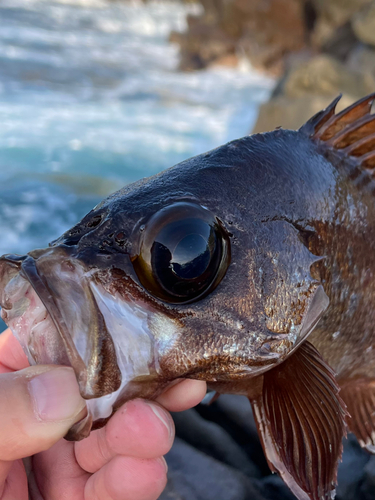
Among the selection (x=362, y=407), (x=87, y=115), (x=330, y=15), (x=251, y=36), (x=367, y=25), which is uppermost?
(x=251, y=36)

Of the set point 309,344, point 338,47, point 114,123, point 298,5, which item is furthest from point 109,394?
point 298,5

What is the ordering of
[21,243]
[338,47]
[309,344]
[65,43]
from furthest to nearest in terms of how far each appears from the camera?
[65,43], [338,47], [21,243], [309,344]

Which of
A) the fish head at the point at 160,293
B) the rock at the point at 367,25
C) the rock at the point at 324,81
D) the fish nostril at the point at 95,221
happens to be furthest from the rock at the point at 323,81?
the fish nostril at the point at 95,221

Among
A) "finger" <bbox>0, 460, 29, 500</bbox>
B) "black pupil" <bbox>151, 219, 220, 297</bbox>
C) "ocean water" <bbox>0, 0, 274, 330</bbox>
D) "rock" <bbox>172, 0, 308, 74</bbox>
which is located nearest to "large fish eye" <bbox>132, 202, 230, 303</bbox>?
"black pupil" <bbox>151, 219, 220, 297</bbox>

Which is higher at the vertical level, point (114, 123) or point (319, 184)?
point (114, 123)

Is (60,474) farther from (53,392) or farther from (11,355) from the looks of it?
(53,392)

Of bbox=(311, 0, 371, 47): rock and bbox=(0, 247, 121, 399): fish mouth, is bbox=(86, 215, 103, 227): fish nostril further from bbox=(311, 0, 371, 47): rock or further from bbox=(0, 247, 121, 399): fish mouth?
bbox=(311, 0, 371, 47): rock

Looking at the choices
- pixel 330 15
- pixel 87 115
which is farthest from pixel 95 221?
pixel 330 15

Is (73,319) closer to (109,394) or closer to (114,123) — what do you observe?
(109,394)
